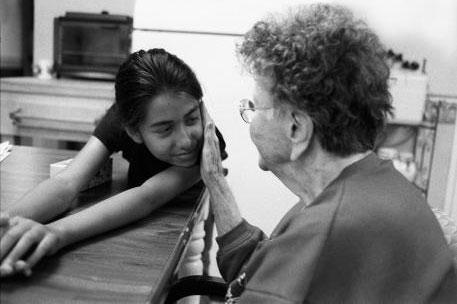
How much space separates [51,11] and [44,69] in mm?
397

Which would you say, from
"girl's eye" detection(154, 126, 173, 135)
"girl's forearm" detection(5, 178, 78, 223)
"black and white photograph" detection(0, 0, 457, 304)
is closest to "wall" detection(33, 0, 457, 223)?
"black and white photograph" detection(0, 0, 457, 304)

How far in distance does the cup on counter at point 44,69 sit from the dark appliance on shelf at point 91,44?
0.08 metres

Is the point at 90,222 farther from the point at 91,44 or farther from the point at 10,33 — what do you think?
the point at 10,33

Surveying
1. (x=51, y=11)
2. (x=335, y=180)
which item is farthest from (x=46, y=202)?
(x=51, y=11)

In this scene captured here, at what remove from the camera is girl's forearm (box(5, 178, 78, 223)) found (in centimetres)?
80

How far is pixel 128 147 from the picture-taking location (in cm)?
112

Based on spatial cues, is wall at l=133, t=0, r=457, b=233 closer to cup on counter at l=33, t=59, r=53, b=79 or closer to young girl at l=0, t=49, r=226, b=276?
young girl at l=0, t=49, r=226, b=276

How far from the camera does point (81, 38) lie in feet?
9.65

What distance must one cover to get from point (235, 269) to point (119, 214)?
30 centimetres

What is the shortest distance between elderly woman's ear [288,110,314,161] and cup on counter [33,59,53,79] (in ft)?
8.67

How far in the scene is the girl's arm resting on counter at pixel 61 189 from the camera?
812mm

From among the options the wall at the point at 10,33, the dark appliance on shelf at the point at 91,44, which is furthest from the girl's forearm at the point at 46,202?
the wall at the point at 10,33

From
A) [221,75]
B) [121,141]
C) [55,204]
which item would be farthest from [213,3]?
[55,204]

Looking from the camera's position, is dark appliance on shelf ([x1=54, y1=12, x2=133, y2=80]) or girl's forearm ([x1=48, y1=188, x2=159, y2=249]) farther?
dark appliance on shelf ([x1=54, y1=12, x2=133, y2=80])
